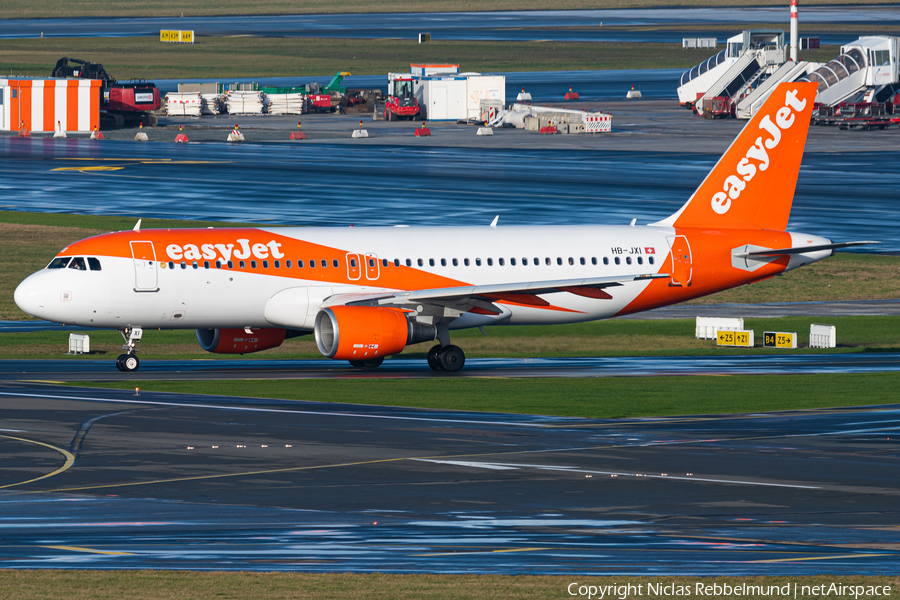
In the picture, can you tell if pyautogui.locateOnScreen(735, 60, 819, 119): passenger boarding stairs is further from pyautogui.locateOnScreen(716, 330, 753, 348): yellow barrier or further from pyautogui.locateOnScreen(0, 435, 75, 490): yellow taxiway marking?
pyautogui.locateOnScreen(0, 435, 75, 490): yellow taxiway marking

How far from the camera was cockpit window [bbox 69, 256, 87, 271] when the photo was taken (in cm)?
4688

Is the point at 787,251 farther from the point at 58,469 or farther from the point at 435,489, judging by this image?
the point at 58,469

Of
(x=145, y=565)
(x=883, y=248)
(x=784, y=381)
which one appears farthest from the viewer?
(x=883, y=248)

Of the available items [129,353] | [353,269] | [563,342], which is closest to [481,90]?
[563,342]

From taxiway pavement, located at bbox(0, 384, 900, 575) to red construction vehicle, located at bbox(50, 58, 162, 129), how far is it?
353ft

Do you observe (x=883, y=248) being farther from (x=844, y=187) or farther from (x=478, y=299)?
(x=478, y=299)

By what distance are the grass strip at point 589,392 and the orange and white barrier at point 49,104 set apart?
100 meters

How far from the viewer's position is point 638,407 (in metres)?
40.8

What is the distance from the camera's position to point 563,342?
2055 inches

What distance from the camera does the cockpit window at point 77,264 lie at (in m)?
46.9

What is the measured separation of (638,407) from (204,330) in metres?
16.8

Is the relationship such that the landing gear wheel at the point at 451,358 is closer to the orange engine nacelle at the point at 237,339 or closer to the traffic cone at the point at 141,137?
the orange engine nacelle at the point at 237,339

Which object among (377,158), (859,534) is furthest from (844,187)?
(859,534)

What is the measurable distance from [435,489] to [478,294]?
1899 centimetres
